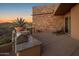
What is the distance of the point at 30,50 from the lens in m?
4.62

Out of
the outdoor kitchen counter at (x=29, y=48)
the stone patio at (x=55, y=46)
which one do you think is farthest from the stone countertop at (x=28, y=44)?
the stone patio at (x=55, y=46)

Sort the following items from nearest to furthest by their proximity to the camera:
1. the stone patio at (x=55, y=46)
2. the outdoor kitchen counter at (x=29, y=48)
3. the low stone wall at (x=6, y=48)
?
the outdoor kitchen counter at (x=29, y=48) → the low stone wall at (x=6, y=48) → the stone patio at (x=55, y=46)

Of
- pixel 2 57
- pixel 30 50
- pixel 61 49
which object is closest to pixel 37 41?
pixel 30 50

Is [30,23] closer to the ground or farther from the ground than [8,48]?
farther from the ground

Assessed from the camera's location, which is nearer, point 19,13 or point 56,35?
point 19,13

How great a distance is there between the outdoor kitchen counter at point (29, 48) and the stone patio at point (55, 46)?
217 mm

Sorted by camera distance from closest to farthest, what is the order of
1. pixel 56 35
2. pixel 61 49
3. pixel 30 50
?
pixel 30 50 → pixel 61 49 → pixel 56 35

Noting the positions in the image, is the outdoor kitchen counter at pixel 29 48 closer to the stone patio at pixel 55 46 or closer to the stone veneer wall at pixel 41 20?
the stone patio at pixel 55 46

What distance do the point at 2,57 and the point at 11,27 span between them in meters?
1.20

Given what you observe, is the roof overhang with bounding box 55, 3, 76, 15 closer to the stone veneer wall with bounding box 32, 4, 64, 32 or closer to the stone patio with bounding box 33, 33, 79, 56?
the stone veneer wall with bounding box 32, 4, 64, 32

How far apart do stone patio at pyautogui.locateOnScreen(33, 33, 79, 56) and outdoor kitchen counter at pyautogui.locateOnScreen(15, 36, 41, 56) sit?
0.71 feet

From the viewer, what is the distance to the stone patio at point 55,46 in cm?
487

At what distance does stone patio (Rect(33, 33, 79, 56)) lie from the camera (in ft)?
16.0

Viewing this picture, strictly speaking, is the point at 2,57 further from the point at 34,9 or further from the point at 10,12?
the point at 34,9
